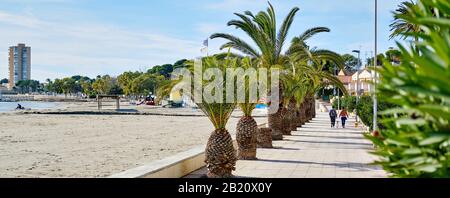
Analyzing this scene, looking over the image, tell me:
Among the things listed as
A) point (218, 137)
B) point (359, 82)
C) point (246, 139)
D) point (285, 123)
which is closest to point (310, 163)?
point (246, 139)

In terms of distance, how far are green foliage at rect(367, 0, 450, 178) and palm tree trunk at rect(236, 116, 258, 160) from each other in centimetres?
1122

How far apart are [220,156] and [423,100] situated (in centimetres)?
804

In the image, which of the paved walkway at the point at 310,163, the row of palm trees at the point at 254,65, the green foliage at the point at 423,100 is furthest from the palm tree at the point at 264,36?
the green foliage at the point at 423,100

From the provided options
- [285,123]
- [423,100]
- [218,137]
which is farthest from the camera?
[285,123]

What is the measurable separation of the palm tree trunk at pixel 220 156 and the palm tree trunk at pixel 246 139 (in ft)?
13.1

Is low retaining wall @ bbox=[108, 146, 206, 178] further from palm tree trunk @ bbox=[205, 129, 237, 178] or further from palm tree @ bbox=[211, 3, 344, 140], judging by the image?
palm tree @ bbox=[211, 3, 344, 140]

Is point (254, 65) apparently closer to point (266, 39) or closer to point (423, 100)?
point (266, 39)

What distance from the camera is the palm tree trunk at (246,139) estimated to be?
15320 mm

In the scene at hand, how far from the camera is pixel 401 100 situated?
3262mm

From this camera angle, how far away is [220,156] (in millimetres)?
11094

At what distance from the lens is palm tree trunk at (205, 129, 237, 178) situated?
36.3ft

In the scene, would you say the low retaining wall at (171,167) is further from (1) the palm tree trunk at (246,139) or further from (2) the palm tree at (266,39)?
(2) the palm tree at (266,39)

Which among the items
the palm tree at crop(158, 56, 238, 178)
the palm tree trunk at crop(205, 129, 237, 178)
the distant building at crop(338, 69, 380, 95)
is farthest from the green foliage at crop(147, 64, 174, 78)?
the palm tree trunk at crop(205, 129, 237, 178)
